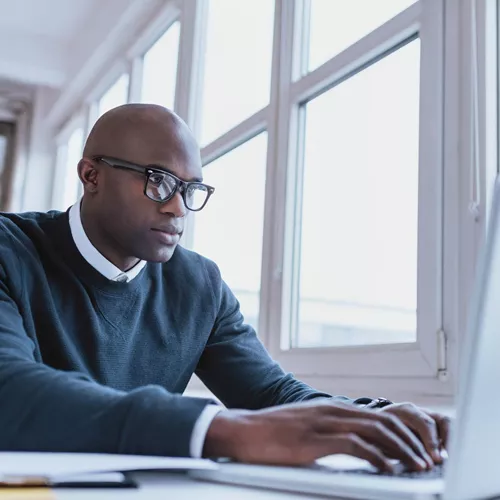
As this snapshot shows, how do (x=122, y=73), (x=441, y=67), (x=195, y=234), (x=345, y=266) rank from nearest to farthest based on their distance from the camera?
(x=441, y=67) → (x=345, y=266) → (x=195, y=234) → (x=122, y=73)

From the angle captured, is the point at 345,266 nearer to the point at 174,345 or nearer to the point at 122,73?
the point at 174,345

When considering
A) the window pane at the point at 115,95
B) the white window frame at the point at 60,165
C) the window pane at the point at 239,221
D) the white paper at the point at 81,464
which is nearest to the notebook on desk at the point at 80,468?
the white paper at the point at 81,464

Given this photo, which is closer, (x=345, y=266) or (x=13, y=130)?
(x=345, y=266)

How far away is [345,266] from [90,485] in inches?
57.8

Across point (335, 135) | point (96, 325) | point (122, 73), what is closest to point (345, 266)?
point (335, 135)

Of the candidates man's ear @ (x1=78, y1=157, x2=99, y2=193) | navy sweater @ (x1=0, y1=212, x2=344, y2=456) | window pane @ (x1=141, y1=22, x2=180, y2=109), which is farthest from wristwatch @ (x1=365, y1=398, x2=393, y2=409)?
window pane @ (x1=141, y1=22, x2=180, y2=109)

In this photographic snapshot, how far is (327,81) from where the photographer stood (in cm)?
206

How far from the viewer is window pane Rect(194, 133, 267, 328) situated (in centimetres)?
246

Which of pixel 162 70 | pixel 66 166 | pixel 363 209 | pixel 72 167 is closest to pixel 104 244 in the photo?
pixel 363 209

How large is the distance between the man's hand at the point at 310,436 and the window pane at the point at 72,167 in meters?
4.46

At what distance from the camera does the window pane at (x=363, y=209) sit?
1.74 m

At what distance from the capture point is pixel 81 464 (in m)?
0.63

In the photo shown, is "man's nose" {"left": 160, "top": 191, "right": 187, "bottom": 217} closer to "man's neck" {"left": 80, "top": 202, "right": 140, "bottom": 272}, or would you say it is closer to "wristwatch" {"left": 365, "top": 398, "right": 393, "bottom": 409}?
"man's neck" {"left": 80, "top": 202, "right": 140, "bottom": 272}

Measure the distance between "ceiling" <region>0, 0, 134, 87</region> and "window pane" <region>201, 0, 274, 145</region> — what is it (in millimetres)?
1244
